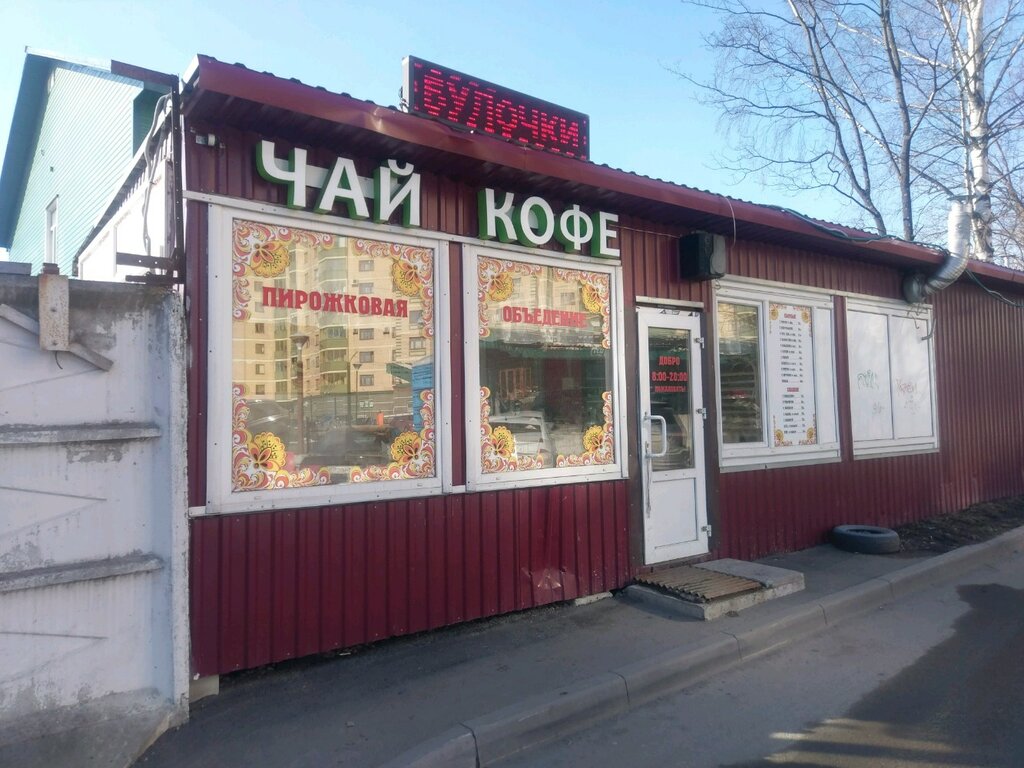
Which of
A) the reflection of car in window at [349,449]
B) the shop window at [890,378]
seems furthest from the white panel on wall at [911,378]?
the reflection of car in window at [349,449]

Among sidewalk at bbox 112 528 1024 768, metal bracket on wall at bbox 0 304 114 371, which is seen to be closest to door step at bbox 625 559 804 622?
sidewalk at bbox 112 528 1024 768

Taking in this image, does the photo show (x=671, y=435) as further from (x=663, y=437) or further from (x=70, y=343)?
(x=70, y=343)

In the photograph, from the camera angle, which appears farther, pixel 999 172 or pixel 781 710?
pixel 999 172

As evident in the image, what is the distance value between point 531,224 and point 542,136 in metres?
0.77

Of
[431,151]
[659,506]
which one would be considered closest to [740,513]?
[659,506]

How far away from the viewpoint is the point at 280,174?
4695 millimetres

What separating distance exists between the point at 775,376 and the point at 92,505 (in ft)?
20.9

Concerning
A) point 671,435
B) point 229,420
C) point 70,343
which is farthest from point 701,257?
point 70,343

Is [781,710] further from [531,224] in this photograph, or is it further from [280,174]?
[280,174]

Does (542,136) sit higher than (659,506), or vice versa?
(542,136)

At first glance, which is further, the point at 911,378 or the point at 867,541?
the point at 911,378

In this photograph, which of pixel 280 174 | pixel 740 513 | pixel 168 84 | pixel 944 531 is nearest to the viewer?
pixel 168 84

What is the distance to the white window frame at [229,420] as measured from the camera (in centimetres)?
438

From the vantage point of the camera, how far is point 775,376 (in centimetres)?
786
